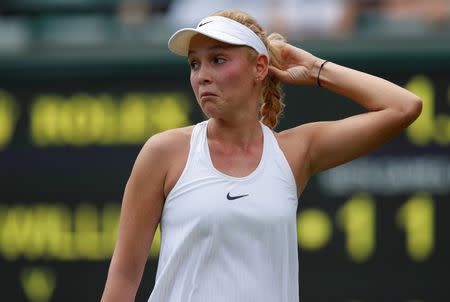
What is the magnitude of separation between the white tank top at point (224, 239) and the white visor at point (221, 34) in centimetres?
34

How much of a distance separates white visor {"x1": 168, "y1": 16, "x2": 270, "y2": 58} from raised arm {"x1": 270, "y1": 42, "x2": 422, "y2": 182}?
8.2 inches

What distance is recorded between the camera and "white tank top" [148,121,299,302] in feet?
10.6

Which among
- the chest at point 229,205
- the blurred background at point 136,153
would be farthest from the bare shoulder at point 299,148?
the blurred background at point 136,153

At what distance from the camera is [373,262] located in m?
6.29

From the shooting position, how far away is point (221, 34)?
3.33 m

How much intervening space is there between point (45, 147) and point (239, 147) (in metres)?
3.24

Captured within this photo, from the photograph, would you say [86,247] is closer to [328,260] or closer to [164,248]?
[328,260]

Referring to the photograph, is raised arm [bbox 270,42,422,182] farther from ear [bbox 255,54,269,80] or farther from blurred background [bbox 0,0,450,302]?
blurred background [bbox 0,0,450,302]

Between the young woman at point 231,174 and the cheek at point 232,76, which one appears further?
the cheek at point 232,76

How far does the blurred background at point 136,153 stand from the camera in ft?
20.5

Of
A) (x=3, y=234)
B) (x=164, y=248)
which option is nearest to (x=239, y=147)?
(x=164, y=248)

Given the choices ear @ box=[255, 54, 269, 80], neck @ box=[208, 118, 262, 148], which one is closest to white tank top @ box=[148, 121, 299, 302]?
neck @ box=[208, 118, 262, 148]

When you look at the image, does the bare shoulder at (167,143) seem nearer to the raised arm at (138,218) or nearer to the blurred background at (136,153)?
the raised arm at (138,218)

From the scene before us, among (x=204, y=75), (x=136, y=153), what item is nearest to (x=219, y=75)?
(x=204, y=75)
